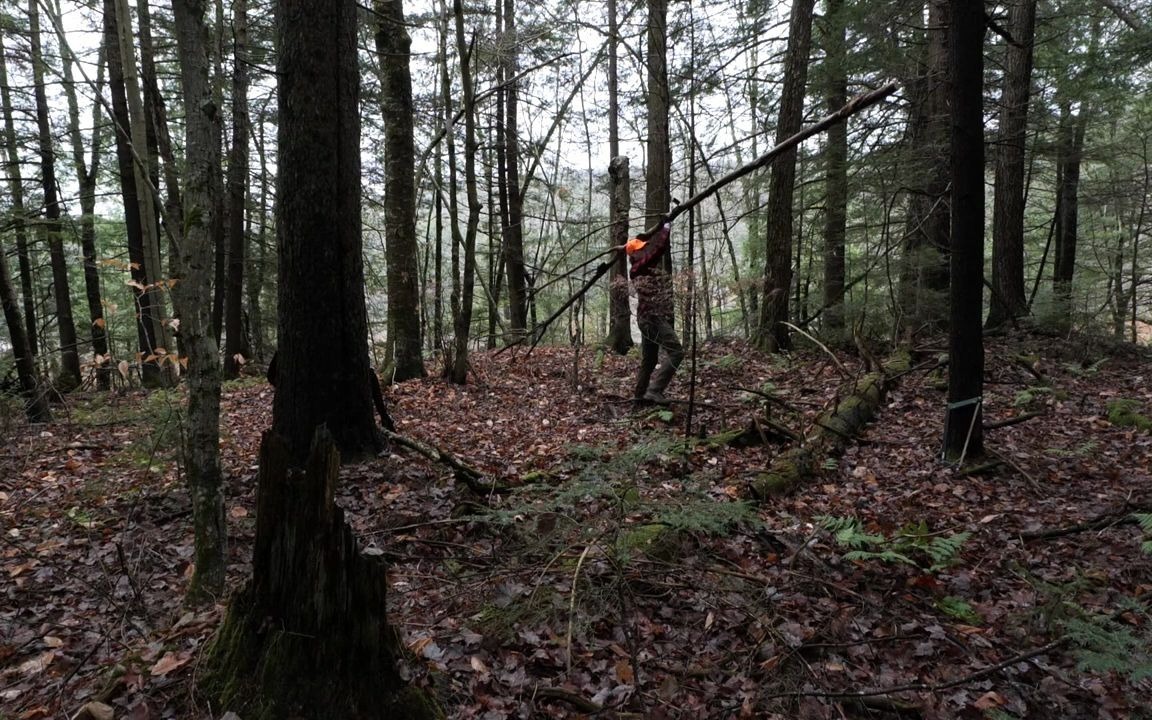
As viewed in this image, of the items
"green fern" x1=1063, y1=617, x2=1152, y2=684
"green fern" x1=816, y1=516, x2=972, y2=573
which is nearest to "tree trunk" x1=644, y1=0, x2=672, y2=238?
"green fern" x1=816, y1=516, x2=972, y2=573

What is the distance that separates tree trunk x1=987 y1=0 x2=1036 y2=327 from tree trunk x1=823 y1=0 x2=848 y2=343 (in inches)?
99.6

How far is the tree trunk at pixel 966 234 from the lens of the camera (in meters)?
5.29

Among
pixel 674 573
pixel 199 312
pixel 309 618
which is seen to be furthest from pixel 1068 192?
pixel 309 618

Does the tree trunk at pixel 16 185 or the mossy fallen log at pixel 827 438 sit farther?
the tree trunk at pixel 16 185

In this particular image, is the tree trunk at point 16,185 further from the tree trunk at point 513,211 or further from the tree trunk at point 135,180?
the tree trunk at point 513,211

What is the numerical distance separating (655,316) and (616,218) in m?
2.67

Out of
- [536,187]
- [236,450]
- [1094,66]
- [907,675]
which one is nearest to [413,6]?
[536,187]

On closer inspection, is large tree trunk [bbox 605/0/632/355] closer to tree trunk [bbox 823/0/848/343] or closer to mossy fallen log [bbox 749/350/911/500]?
mossy fallen log [bbox 749/350/911/500]

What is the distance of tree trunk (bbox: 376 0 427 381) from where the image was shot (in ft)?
29.7

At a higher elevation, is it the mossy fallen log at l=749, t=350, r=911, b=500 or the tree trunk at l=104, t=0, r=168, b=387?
the tree trunk at l=104, t=0, r=168, b=387

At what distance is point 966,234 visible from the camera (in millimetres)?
5539

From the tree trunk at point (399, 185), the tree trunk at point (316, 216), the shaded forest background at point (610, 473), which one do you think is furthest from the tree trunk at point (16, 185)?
the tree trunk at point (316, 216)

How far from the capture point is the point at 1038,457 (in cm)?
580

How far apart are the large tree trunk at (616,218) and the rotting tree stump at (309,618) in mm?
2523
